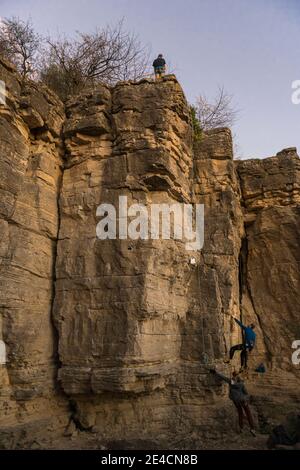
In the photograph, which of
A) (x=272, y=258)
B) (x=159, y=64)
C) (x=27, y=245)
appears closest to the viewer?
(x=27, y=245)

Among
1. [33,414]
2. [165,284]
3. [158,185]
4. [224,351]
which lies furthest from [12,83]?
[224,351]

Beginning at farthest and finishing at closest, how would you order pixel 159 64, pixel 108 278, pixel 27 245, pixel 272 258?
pixel 272 258 → pixel 159 64 → pixel 108 278 → pixel 27 245

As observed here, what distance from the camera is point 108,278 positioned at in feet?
23.8

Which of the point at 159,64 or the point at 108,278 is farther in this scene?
the point at 159,64

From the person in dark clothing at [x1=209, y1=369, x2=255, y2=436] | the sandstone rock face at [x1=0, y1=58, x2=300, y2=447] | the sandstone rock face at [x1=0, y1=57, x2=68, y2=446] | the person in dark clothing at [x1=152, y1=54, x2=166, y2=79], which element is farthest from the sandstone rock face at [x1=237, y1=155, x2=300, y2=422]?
the sandstone rock face at [x1=0, y1=57, x2=68, y2=446]

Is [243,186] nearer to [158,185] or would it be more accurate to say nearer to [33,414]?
[158,185]

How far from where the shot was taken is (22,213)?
709cm

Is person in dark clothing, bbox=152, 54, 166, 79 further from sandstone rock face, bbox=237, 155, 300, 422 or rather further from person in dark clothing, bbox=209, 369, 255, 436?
person in dark clothing, bbox=209, 369, 255, 436

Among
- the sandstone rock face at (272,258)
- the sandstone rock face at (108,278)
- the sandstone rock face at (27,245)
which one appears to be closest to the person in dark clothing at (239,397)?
the sandstone rock face at (108,278)

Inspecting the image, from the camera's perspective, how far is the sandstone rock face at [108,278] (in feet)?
22.1

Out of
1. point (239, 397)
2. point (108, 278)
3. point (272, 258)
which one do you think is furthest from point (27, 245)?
point (272, 258)

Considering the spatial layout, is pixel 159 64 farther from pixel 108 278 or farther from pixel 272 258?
pixel 108 278
